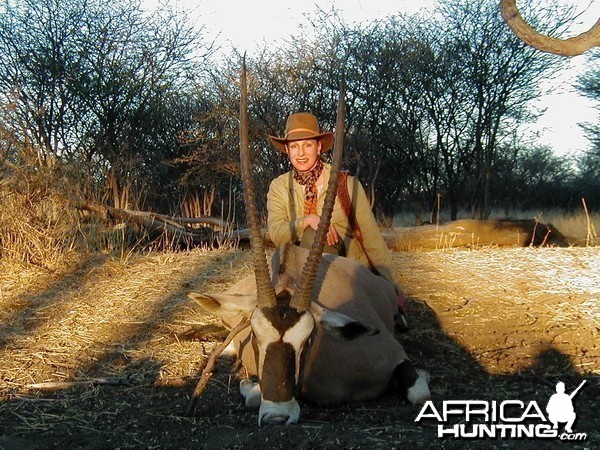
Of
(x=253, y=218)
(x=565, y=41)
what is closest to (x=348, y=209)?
(x=253, y=218)

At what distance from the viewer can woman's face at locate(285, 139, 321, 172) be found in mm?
5553

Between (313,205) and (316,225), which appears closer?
(316,225)

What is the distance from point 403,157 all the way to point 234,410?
56.7 feet

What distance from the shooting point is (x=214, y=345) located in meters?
5.39

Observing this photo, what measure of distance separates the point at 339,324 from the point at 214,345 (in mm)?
1721

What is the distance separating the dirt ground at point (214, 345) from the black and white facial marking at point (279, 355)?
109 millimetres

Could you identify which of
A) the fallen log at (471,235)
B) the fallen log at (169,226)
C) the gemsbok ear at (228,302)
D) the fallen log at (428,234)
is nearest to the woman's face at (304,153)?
the gemsbok ear at (228,302)

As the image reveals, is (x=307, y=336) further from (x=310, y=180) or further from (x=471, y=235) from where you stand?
(x=471, y=235)

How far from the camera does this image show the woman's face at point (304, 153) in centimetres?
555

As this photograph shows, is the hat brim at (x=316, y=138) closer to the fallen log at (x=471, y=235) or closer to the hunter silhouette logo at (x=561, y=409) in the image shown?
the hunter silhouette logo at (x=561, y=409)

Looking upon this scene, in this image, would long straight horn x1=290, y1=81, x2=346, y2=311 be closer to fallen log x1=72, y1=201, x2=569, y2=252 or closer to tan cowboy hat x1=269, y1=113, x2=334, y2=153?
tan cowboy hat x1=269, y1=113, x2=334, y2=153

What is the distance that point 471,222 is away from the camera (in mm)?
11141

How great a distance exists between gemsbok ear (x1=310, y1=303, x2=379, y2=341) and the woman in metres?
1.41

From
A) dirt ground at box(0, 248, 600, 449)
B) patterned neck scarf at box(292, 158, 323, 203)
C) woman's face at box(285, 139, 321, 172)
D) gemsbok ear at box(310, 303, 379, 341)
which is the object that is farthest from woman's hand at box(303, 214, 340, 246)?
gemsbok ear at box(310, 303, 379, 341)
